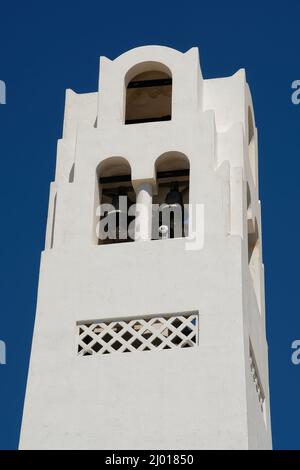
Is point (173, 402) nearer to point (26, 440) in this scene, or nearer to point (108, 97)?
point (26, 440)

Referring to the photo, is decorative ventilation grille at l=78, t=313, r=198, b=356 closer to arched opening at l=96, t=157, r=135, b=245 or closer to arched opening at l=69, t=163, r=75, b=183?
arched opening at l=96, t=157, r=135, b=245

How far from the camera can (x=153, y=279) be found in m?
21.4

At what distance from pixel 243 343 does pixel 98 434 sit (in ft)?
7.27

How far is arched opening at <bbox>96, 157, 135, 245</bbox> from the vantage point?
75.5 ft

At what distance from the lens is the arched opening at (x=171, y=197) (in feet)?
74.9

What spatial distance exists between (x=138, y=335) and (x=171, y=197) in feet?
9.94

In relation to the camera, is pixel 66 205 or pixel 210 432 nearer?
pixel 210 432

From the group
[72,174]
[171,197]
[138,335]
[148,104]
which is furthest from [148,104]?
[138,335]

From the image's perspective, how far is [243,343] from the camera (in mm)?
20469

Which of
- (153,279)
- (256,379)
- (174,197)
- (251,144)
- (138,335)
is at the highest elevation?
(251,144)

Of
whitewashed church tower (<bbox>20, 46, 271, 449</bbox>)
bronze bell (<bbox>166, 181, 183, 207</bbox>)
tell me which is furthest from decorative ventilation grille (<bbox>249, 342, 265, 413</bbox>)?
bronze bell (<bbox>166, 181, 183, 207</bbox>)

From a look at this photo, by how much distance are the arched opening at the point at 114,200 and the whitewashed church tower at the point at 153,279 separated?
0.11ft

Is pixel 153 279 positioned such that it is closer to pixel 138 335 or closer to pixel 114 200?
pixel 138 335
